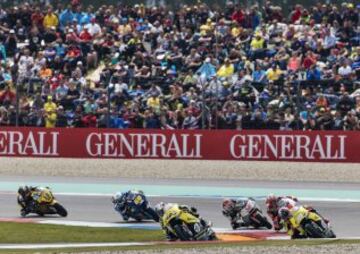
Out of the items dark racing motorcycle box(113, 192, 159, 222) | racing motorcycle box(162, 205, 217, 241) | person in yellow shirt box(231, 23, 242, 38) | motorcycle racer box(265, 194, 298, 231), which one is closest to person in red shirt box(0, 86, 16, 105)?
person in yellow shirt box(231, 23, 242, 38)

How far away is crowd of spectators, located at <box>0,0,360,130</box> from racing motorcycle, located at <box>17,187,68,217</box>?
11.1 meters

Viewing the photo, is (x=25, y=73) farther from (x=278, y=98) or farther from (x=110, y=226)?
(x=110, y=226)

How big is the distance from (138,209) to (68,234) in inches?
79.3

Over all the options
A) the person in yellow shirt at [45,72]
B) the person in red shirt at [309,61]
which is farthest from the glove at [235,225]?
the person in yellow shirt at [45,72]

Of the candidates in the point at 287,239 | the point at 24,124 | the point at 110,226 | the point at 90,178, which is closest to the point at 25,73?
the point at 24,124

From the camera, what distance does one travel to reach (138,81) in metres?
31.3

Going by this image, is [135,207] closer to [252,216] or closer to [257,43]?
[252,216]

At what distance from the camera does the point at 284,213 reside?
15195mm

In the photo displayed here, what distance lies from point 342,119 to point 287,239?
532 inches

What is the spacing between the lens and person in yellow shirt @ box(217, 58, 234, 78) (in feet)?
101

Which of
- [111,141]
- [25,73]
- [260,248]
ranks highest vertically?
[25,73]

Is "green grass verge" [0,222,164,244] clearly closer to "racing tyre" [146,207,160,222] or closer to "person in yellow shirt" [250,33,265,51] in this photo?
"racing tyre" [146,207,160,222]

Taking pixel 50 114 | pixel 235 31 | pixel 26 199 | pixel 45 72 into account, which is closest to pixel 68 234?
pixel 26 199

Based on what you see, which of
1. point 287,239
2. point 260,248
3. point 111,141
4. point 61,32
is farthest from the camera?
point 61,32
